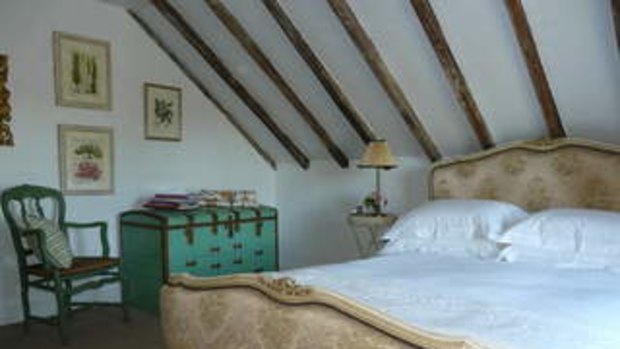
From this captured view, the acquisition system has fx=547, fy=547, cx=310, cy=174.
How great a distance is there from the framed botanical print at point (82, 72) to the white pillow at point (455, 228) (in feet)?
8.30

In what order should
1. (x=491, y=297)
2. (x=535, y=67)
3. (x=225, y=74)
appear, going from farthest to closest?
(x=225, y=74) → (x=535, y=67) → (x=491, y=297)

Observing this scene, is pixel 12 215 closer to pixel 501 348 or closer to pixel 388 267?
pixel 388 267

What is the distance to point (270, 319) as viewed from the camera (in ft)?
6.07

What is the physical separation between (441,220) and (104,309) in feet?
8.94

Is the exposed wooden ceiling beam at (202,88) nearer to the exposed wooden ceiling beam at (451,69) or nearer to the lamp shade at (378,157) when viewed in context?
the lamp shade at (378,157)

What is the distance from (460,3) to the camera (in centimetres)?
307

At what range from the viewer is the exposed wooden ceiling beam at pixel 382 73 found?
11.2 ft

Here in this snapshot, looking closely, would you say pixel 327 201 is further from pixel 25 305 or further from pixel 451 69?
pixel 25 305

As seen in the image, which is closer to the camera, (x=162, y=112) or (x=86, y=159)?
(x=86, y=159)

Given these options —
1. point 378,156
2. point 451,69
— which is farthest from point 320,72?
point 451,69

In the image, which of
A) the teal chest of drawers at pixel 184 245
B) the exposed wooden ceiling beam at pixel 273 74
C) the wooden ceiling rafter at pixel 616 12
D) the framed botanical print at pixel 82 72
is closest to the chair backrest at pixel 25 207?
the teal chest of drawers at pixel 184 245

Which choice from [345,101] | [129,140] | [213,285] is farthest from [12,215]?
[345,101]

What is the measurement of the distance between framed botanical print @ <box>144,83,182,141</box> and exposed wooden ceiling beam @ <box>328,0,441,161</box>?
1.97 meters

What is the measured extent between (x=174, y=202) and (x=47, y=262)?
3.87 ft
